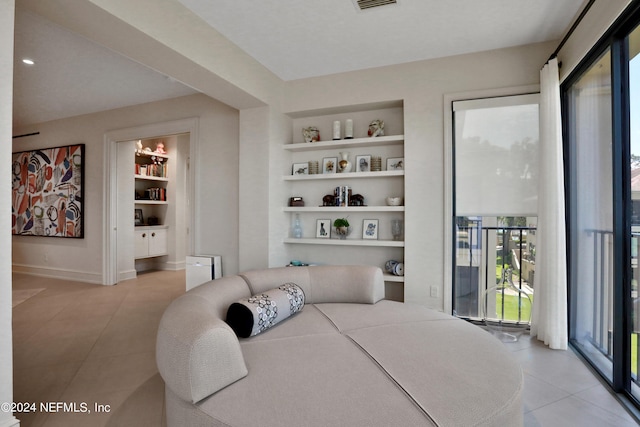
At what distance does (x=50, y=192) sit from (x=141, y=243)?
5.35ft

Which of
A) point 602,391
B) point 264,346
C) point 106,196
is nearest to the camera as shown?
point 264,346

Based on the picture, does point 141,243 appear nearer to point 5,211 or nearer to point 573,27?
point 5,211

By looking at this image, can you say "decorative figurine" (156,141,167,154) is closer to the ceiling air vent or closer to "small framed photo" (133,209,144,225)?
"small framed photo" (133,209,144,225)

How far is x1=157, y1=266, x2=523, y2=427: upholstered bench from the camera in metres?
1.24

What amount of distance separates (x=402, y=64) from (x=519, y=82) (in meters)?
1.09

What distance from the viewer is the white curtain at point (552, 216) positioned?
8.70 ft

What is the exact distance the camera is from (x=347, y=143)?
3707 millimetres

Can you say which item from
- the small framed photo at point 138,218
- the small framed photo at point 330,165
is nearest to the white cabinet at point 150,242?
the small framed photo at point 138,218

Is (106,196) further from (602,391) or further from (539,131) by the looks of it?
(602,391)

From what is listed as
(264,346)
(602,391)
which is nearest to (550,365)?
(602,391)

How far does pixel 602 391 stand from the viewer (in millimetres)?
2104

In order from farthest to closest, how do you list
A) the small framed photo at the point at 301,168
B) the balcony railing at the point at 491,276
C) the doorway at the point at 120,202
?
the doorway at the point at 120,202 < the small framed photo at the point at 301,168 < the balcony railing at the point at 491,276

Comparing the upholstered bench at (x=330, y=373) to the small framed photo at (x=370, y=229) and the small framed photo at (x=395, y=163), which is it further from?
the small framed photo at (x=395, y=163)

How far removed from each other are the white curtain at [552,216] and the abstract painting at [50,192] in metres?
6.10
